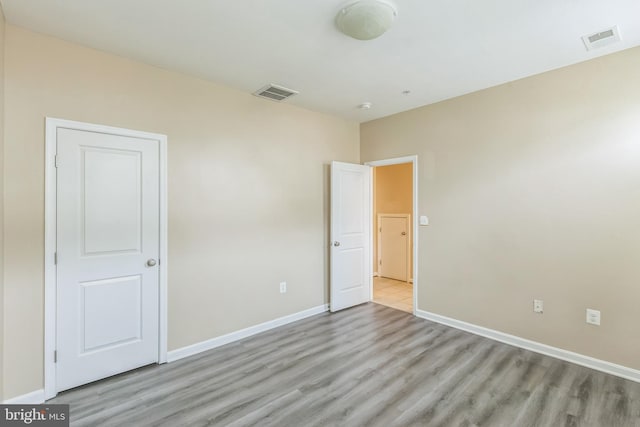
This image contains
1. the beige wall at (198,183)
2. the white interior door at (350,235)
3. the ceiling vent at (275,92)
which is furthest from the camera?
the white interior door at (350,235)

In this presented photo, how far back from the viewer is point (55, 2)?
6.30 ft

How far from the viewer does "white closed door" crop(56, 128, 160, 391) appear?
7.66 feet

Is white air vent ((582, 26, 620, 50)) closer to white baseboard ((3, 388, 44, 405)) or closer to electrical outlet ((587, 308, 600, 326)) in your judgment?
electrical outlet ((587, 308, 600, 326))

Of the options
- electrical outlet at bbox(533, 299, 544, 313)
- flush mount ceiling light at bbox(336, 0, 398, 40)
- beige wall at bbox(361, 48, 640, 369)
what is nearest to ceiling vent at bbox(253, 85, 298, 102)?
flush mount ceiling light at bbox(336, 0, 398, 40)

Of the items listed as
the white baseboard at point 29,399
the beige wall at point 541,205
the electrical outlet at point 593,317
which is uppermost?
the beige wall at point 541,205

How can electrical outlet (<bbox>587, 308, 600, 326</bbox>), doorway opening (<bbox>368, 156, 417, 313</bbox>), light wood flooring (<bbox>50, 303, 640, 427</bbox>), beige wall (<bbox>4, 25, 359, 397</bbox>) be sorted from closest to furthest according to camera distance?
light wood flooring (<bbox>50, 303, 640, 427</bbox>), beige wall (<bbox>4, 25, 359, 397</bbox>), electrical outlet (<bbox>587, 308, 600, 326</bbox>), doorway opening (<bbox>368, 156, 417, 313</bbox>)

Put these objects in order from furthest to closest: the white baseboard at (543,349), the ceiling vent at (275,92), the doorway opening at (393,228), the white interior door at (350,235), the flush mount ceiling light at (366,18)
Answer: the doorway opening at (393,228) → the white interior door at (350,235) → the ceiling vent at (275,92) → the white baseboard at (543,349) → the flush mount ceiling light at (366,18)

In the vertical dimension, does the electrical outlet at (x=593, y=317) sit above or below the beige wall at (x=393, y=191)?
below

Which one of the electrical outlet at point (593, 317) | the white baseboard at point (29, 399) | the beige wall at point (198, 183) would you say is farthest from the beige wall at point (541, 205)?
the white baseboard at point (29, 399)

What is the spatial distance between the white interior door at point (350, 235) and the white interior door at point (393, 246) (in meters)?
1.42

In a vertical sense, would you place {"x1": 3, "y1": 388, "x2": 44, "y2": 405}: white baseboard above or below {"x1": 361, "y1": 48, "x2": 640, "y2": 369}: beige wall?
below

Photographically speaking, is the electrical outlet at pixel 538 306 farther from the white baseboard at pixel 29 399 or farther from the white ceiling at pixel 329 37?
the white baseboard at pixel 29 399

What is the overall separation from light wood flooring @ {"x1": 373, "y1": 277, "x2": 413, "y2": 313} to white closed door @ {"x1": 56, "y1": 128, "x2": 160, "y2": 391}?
3102 millimetres

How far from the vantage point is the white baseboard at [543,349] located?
99.6 inches
